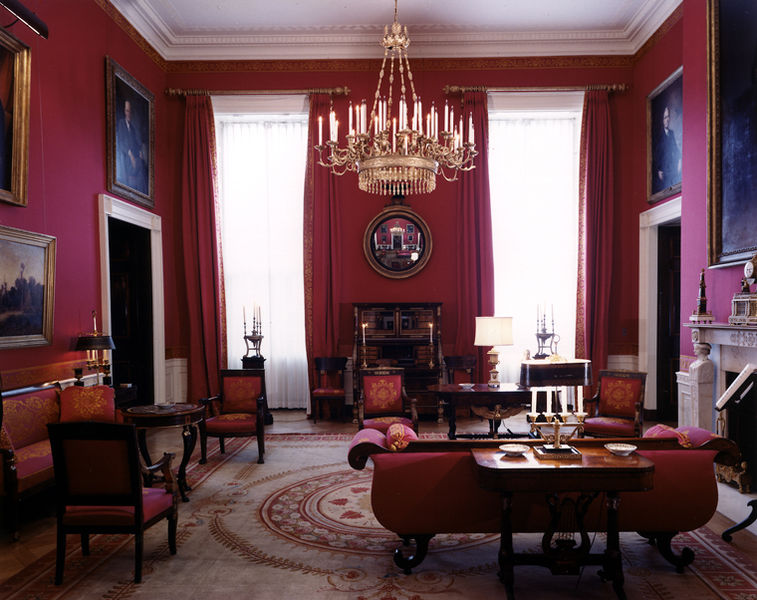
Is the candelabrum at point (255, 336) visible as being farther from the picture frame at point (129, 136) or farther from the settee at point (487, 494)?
the settee at point (487, 494)

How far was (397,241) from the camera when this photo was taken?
817cm

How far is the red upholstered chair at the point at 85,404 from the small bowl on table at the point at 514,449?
3691 millimetres

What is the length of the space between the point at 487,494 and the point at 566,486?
514 mm

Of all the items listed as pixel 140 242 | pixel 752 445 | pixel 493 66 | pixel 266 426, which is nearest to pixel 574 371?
pixel 752 445

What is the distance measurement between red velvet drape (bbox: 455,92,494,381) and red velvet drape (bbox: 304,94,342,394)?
186cm

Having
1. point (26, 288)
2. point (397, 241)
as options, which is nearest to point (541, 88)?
point (397, 241)

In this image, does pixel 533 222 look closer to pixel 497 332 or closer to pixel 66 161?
pixel 497 332

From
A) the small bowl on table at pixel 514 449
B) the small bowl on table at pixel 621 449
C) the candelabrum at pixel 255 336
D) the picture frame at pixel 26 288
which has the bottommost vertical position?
the small bowl on table at pixel 514 449

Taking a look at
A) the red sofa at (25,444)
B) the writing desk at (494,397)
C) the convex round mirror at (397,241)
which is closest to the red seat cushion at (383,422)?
the writing desk at (494,397)

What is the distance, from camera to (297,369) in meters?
8.52

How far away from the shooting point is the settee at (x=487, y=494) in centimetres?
312

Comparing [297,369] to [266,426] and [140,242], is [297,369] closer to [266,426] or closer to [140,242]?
[266,426]

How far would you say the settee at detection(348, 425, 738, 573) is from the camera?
123 inches

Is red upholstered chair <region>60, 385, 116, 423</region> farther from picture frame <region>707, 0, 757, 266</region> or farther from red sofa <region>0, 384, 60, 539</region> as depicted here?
picture frame <region>707, 0, 757, 266</region>
